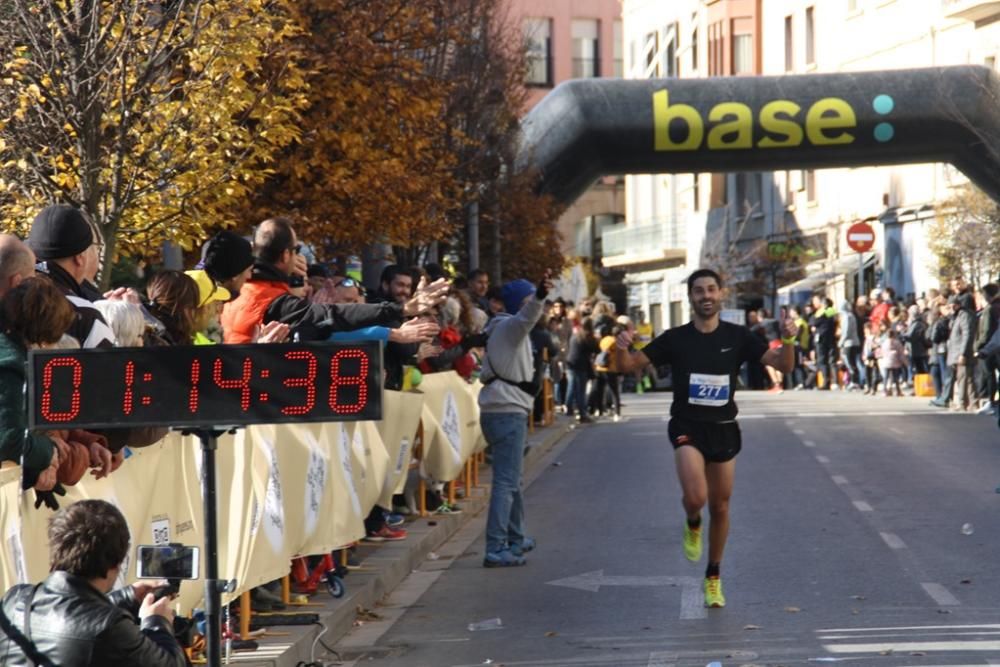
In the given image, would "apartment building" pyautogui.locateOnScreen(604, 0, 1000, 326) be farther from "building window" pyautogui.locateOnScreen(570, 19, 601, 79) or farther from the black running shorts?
the black running shorts

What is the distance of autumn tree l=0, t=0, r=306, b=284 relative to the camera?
12.7 m

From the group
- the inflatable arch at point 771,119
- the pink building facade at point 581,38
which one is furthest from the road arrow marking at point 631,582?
the pink building facade at point 581,38

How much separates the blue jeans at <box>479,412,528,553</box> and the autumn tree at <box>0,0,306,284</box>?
2560mm

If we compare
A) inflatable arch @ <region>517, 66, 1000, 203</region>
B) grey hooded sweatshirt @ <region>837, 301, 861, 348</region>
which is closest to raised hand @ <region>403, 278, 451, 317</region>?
inflatable arch @ <region>517, 66, 1000, 203</region>

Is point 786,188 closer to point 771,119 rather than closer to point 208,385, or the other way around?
point 771,119

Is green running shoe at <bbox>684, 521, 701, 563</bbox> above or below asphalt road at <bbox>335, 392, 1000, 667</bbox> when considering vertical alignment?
above

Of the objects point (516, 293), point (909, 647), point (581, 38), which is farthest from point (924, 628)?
point (581, 38)

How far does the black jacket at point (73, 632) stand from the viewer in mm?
5469

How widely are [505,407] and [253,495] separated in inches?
159

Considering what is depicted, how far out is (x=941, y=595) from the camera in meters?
11.4

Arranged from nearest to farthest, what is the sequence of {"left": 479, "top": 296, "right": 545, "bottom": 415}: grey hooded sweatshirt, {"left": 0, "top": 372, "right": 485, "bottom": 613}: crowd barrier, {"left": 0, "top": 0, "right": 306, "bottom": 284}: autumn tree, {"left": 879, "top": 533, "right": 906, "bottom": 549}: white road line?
{"left": 0, "top": 372, "right": 485, "bottom": 613}: crowd barrier
{"left": 0, "top": 0, "right": 306, "bottom": 284}: autumn tree
{"left": 479, "top": 296, "right": 545, "bottom": 415}: grey hooded sweatshirt
{"left": 879, "top": 533, "right": 906, "bottom": 549}: white road line

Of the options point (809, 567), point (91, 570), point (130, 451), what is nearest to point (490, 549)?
point (809, 567)

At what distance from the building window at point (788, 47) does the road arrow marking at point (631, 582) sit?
48.2 metres

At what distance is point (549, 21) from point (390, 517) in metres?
65.1
